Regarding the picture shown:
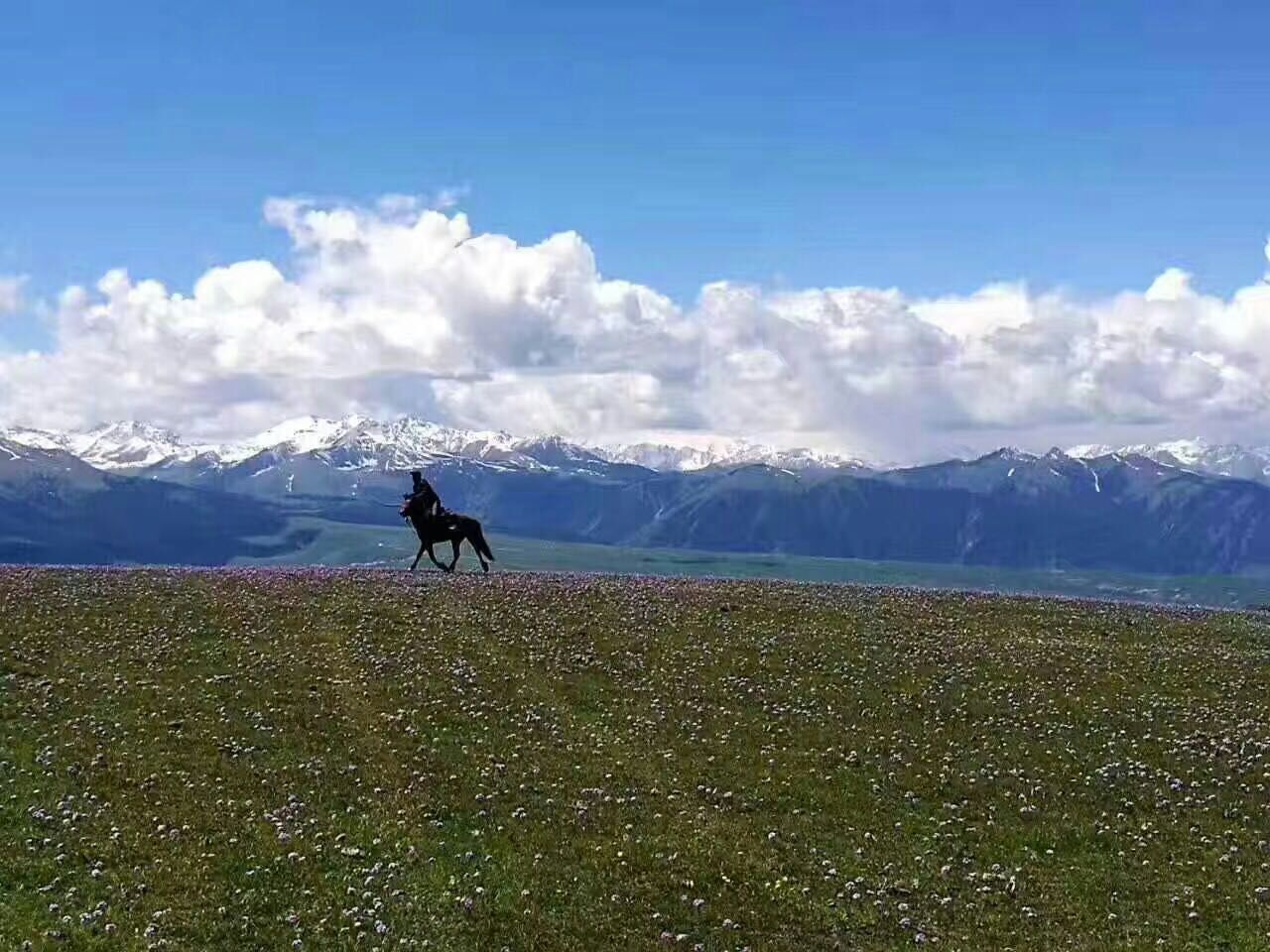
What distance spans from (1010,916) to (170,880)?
51.4ft

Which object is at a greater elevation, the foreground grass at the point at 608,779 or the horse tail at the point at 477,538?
the horse tail at the point at 477,538

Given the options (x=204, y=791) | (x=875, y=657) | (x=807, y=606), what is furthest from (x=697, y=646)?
(x=204, y=791)

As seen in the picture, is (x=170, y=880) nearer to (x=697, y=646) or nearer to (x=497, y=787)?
(x=497, y=787)

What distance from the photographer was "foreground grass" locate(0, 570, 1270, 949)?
2236cm

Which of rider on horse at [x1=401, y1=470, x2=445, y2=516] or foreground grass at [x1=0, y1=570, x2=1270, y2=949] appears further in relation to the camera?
rider on horse at [x1=401, y1=470, x2=445, y2=516]

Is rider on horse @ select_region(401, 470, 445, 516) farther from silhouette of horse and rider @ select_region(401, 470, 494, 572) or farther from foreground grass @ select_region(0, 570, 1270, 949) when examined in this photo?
foreground grass @ select_region(0, 570, 1270, 949)

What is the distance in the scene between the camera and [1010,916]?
23250 mm

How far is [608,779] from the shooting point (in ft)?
96.8

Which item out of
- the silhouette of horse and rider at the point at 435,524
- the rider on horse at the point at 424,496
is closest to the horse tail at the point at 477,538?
the silhouette of horse and rider at the point at 435,524

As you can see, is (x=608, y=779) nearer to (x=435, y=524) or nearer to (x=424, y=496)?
(x=424, y=496)

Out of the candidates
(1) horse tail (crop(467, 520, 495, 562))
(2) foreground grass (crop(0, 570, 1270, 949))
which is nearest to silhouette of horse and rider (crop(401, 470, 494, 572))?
(1) horse tail (crop(467, 520, 495, 562))

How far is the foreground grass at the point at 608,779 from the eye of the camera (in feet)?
73.4

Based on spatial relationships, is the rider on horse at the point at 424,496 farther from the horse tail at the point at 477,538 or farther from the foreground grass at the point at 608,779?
the foreground grass at the point at 608,779

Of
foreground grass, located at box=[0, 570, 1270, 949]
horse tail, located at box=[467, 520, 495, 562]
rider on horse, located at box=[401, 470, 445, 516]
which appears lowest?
foreground grass, located at box=[0, 570, 1270, 949]
